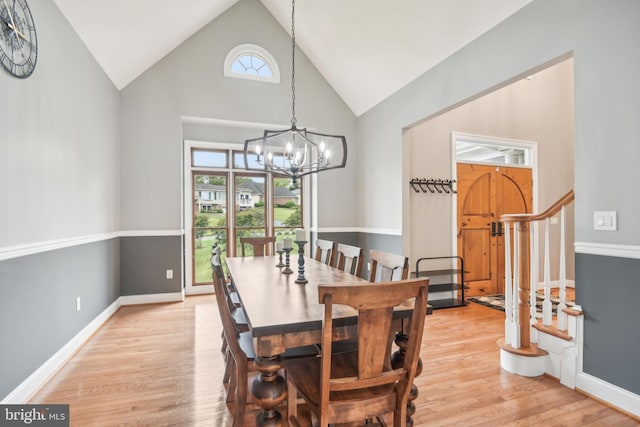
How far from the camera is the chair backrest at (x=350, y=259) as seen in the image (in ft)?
8.40

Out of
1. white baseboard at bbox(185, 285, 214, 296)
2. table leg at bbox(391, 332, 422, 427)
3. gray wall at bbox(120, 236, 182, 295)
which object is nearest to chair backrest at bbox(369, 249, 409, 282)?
table leg at bbox(391, 332, 422, 427)

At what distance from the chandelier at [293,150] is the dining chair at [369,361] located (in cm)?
166

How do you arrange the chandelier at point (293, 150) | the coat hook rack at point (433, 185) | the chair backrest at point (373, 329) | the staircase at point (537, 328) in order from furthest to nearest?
the coat hook rack at point (433, 185) → the chandelier at point (293, 150) → the staircase at point (537, 328) → the chair backrest at point (373, 329)

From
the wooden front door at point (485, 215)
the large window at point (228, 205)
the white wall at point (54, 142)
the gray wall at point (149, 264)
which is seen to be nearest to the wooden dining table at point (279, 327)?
the white wall at point (54, 142)

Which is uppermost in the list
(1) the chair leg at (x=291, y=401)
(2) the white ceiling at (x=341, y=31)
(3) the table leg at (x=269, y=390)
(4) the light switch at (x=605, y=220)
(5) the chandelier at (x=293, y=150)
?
(2) the white ceiling at (x=341, y=31)

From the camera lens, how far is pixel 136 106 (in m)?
4.30

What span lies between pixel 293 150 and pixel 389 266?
1.30 metres

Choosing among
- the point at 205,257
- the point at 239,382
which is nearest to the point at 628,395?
the point at 239,382

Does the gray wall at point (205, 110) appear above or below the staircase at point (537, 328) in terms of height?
above

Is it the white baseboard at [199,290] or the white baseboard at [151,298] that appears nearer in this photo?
the white baseboard at [151,298]

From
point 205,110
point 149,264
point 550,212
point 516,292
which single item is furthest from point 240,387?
point 205,110

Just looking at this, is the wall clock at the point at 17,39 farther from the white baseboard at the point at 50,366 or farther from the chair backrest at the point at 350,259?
the chair backrest at the point at 350,259

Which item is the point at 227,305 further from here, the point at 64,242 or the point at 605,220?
the point at 605,220

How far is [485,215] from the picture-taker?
4.89 metres
